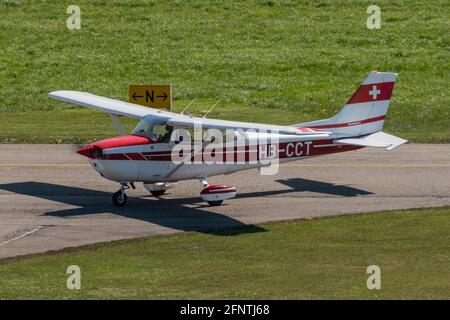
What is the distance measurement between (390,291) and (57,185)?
40.4 feet

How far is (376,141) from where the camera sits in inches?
1003

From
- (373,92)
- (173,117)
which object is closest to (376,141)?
(373,92)

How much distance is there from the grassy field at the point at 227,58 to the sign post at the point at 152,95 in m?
3.59

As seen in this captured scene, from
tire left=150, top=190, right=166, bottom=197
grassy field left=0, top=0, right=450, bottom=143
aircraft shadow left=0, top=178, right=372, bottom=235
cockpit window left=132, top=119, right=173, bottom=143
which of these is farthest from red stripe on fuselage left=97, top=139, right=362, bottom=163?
grassy field left=0, top=0, right=450, bottom=143

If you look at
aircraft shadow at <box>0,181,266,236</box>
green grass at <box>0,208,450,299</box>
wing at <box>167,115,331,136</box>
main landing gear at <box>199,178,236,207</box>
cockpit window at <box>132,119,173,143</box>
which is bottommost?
green grass at <box>0,208,450,299</box>

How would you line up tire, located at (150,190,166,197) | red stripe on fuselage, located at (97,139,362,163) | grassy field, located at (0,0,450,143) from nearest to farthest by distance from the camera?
red stripe on fuselage, located at (97,139,362,163), tire, located at (150,190,166,197), grassy field, located at (0,0,450,143)

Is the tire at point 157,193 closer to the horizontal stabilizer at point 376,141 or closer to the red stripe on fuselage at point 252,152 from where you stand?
the red stripe on fuselage at point 252,152

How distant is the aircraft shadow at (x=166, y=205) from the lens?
23.0m

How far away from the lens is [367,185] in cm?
2694

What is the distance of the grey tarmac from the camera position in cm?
2269

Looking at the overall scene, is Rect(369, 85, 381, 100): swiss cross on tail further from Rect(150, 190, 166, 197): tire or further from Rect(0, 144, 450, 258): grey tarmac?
Rect(150, 190, 166, 197): tire

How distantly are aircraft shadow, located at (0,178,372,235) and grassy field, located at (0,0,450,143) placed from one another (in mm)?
6909

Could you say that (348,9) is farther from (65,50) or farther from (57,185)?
(57,185)

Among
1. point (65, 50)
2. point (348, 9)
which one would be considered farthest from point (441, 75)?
point (65, 50)
